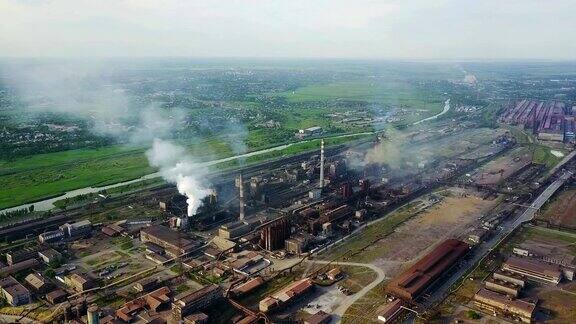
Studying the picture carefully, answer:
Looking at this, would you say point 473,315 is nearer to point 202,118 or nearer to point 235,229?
point 235,229

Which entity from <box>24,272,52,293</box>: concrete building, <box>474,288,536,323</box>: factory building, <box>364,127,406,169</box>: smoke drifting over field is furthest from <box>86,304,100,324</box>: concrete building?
<box>364,127,406,169</box>: smoke drifting over field

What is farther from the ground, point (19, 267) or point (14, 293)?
point (14, 293)

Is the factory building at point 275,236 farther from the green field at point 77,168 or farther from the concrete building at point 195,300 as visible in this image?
the green field at point 77,168

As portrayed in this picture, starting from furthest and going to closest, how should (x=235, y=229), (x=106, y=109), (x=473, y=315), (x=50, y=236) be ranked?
1. (x=106, y=109)
2. (x=235, y=229)
3. (x=50, y=236)
4. (x=473, y=315)

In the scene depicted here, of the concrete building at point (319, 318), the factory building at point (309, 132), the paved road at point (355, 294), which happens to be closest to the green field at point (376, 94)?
the factory building at point (309, 132)

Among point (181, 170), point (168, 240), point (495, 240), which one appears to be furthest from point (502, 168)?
point (168, 240)
